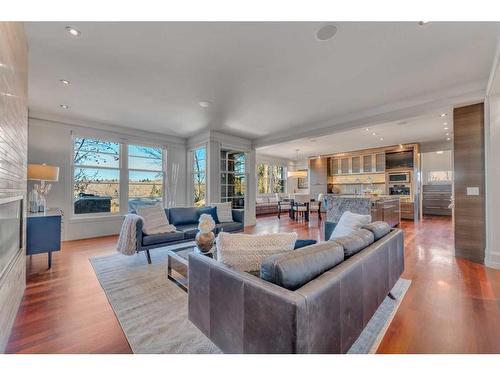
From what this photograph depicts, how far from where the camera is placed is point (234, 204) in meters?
6.53

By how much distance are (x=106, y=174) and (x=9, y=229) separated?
12.7 feet

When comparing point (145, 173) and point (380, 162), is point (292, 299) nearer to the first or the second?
point (145, 173)

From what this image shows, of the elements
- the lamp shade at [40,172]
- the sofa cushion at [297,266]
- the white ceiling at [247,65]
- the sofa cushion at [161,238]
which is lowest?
the sofa cushion at [161,238]

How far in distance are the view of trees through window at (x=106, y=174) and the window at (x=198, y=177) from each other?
1016 millimetres

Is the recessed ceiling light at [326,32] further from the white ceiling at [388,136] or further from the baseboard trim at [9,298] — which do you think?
the baseboard trim at [9,298]

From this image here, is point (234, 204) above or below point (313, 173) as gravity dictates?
below

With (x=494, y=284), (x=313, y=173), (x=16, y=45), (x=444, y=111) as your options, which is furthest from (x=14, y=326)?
(x=313, y=173)

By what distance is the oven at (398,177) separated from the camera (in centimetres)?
753

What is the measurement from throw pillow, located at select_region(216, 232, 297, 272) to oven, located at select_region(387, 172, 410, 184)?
25.6 feet

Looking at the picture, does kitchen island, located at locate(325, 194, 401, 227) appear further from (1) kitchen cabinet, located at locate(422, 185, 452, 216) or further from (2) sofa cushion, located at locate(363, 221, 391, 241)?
(1) kitchen cabinet, located at locate(422, 185, 452, 216)

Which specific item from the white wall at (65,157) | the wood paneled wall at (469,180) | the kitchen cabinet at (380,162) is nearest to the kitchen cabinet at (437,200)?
the kitchen cabinet at (380,162)

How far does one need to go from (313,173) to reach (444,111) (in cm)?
658

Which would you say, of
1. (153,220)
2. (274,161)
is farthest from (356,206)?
(274,161)
